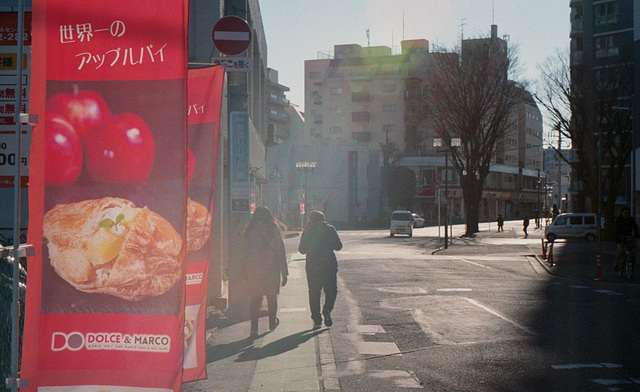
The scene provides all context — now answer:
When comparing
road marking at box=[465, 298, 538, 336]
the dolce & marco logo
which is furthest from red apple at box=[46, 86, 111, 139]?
road marking at box=[465, 298, 538, 336]

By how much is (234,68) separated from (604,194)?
4331 cm

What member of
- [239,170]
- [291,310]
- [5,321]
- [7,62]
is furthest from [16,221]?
[291,310]

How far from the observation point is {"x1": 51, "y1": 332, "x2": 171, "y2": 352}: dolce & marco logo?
10.9 ft

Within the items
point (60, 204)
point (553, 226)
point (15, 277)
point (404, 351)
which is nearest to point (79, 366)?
point (15, 277)

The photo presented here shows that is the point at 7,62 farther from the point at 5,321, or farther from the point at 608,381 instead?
the point at 608,381

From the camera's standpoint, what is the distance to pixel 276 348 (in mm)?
8406

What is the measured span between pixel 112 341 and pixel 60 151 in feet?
3.01

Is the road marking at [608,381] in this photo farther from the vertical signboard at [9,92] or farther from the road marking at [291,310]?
the road marking at [291,310]

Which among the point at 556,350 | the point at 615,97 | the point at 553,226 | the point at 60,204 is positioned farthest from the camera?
the point at 553,226

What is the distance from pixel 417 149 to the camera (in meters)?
93.9

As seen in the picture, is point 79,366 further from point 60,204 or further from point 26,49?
point 26,49

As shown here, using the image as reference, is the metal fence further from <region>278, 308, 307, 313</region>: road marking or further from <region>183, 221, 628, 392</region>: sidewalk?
<region>278, 308, 307, 313</region>: road marking

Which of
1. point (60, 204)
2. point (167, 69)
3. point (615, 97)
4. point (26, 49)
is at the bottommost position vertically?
point (60, 204)

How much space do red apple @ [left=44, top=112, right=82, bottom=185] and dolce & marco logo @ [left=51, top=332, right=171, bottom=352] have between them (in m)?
0.72
